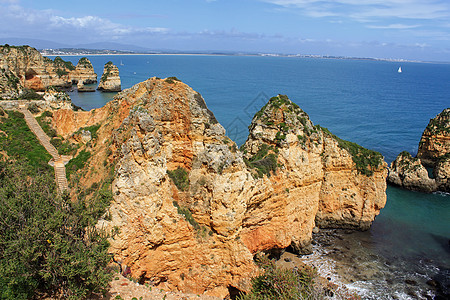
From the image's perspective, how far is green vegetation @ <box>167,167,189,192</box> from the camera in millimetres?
17141

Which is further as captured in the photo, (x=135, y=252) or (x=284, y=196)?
(x=284, y=196)

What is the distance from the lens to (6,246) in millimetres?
10758

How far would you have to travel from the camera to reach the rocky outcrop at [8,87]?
48056mm

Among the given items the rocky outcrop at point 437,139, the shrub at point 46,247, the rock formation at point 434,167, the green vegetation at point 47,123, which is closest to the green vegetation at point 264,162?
the shrub at point 46,247

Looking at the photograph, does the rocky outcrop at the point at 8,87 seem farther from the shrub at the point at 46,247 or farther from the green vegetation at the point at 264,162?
the shrub at the point at 46,247

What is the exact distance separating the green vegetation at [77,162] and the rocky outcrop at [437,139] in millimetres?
45431

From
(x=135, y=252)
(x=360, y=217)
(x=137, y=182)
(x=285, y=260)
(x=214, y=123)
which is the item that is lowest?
(x=285, y=260)

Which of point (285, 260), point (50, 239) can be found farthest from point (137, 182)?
point (285, 260)

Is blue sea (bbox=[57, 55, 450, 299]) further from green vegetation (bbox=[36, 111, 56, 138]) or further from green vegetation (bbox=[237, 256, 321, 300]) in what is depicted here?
green vegetation (bbox=[36, 111, 56, 138])

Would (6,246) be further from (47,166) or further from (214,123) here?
(47,166)

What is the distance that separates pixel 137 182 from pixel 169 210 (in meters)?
2.23

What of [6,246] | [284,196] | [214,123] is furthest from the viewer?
[284,196]

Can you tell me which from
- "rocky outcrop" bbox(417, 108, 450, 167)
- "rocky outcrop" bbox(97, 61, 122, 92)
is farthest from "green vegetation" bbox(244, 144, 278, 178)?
"rocky outcrop" bbox(97, 61, 122, 92)

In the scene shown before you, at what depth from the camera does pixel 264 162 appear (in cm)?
2183
